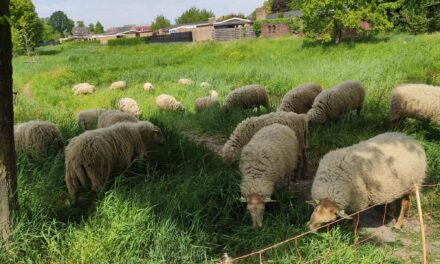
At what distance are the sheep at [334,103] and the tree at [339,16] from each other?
14.9 m

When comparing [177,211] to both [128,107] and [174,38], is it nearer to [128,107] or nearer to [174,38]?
[128,107]

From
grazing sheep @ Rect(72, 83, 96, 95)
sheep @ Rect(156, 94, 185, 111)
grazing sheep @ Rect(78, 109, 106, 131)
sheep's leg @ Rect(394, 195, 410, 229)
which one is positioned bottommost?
sheep's leg @ Rect(394, 195, 410, 229)

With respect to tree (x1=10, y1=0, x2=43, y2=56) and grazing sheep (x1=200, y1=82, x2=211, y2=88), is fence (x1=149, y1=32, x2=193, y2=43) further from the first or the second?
grazing sheep (x1=200, y1=82, x2=211, y2=88)

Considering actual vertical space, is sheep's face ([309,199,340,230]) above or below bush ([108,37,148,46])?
below

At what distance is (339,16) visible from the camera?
21797 millimetres

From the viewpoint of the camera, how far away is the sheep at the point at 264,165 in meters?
4.38

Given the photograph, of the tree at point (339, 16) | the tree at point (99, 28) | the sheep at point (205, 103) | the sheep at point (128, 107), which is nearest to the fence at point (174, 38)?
the tree at point (339, 16)

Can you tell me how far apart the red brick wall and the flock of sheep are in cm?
3376

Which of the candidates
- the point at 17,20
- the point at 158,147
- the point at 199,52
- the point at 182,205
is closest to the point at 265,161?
the point at 182,205

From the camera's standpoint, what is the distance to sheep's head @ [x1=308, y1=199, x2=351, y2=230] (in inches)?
157

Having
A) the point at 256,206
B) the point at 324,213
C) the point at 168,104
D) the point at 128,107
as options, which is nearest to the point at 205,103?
the point at 168,104

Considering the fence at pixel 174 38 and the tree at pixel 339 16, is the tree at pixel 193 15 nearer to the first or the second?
the fence at pixel 174 38

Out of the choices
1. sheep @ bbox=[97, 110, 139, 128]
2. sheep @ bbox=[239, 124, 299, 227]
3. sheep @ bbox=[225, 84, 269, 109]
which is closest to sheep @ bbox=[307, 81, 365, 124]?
sheep @ bbox=[225, 84, 269, 109]

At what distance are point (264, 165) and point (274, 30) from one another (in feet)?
124
